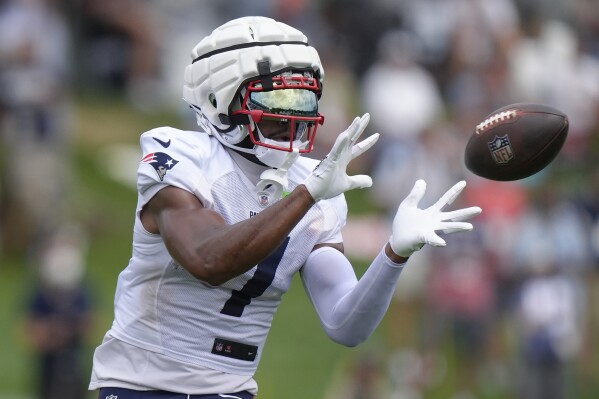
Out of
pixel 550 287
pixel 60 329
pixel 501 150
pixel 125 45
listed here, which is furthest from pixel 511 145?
pixel 125 45

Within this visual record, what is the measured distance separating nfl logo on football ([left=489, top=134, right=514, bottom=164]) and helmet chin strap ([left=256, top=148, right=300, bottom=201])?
75 cm

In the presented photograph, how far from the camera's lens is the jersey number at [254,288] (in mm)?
4645

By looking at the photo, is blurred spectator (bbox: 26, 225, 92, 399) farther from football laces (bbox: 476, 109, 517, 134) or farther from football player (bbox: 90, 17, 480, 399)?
football laces (bbox: 476, 109, 517, 134)

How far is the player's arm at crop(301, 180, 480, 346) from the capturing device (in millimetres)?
4371

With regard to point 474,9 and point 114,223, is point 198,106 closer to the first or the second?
point 474,9

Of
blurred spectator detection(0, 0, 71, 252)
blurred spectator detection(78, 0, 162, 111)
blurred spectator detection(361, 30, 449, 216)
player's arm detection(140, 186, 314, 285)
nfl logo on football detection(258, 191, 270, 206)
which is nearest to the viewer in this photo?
player's arm detection(140, 186, 314, 285)

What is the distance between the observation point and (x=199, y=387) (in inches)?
182

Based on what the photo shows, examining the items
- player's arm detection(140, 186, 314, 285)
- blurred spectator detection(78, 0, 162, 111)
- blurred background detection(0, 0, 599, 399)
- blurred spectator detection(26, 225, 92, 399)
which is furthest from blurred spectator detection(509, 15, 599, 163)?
player's arm detection(140, 186, 314, 285)

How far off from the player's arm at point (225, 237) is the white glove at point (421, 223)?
333 mm

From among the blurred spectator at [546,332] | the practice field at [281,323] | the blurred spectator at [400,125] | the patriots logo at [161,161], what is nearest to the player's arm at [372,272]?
the patriots logo at [161,161]

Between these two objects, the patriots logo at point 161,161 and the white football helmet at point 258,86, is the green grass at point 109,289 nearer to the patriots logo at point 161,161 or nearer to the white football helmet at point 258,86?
the white football helmet at point 258,86

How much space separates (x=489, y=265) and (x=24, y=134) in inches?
191

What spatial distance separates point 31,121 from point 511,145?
29.1 feet

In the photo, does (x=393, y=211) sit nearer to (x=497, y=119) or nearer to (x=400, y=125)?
(x=400, y=125)
